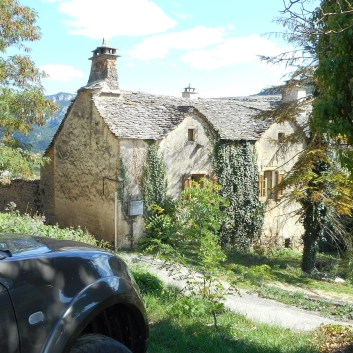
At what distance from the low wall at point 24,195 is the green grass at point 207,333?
14568 millimetres

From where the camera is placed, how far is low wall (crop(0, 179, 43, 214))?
20.7 m

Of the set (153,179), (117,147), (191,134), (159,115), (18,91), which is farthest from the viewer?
(191,134)

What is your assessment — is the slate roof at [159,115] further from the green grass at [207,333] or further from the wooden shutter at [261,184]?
the green grass at [207,333]

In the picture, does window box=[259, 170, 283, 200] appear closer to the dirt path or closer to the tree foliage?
the dirt path

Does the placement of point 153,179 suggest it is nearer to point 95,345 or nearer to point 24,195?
point 24,195

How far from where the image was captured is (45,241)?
3164mm

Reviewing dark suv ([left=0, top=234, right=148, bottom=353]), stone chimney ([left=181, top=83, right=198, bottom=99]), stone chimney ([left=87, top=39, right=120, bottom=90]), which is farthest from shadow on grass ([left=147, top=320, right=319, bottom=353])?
stone chimney ([left=181, top=83, right=198, bottom=99])

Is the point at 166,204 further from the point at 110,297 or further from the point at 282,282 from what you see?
the point at 110,297

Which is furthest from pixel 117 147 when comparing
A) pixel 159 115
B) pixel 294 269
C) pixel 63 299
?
pixel 63 299

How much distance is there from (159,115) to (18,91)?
6.41 m

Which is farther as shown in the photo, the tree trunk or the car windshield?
the tree trunk

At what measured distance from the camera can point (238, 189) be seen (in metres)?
19.5

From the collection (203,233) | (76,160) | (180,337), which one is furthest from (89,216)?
(180,337)

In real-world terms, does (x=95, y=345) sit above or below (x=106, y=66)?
below
